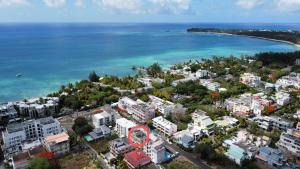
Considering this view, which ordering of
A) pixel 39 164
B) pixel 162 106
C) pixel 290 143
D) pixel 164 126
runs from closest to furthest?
1. pixel 39 164
2. pixel 290 143
3. pixel 164 126
4. pixel 162 106

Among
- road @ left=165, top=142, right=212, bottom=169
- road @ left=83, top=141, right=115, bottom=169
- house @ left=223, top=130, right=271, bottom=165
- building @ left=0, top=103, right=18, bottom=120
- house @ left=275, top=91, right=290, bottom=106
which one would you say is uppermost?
house @ left=275, top=91, right=290, bottom=106

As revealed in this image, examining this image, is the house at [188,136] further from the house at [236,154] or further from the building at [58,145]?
the building at [58,145]

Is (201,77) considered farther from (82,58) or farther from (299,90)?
(82,58)

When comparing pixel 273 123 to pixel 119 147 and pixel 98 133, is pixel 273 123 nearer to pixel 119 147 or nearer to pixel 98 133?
pixel 119 147

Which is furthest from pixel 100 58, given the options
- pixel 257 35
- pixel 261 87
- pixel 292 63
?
pixel 257 35

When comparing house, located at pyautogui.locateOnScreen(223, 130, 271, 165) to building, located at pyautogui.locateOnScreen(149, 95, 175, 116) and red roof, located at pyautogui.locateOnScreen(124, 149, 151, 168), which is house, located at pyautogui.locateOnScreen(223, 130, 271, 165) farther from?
building, located at pyautogui.locateOnScreen(149, 95, 175, 116)

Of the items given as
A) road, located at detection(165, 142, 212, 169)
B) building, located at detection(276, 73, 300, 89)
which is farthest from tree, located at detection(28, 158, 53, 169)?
building, located at detection(276, 73, 300, 89)

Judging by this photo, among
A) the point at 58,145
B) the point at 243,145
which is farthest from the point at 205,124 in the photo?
the point at 58,145

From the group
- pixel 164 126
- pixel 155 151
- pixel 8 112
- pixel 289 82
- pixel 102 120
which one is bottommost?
pixel 8 112
